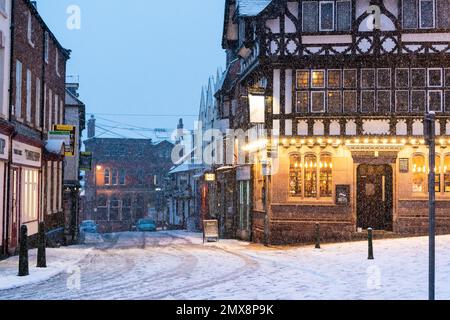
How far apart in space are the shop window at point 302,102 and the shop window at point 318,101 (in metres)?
0.23

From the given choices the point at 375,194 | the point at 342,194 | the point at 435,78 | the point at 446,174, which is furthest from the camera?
the point at 375,194

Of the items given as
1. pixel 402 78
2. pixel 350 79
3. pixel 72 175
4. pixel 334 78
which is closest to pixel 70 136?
pixel 334 78

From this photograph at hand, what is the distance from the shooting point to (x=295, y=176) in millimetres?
27141

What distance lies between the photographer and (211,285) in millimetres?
13914

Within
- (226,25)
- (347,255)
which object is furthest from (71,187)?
(347,255)

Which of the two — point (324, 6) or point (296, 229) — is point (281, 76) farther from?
point (296, 229)

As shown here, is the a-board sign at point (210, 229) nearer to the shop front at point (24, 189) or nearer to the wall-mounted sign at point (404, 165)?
the shop front at point (24, 189)

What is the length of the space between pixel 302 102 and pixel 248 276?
12.5 m

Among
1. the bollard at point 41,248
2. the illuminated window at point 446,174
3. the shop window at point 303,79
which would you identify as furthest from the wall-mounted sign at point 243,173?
the bollard at point 41,248

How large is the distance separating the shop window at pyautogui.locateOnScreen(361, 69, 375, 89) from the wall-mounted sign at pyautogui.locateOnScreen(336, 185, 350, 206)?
3.97m

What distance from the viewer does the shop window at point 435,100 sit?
26672 millimetres

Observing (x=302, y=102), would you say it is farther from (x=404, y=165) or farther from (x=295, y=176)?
(x=404, y=165)

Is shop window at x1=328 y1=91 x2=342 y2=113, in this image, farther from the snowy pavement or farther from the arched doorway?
the snowy pavement
